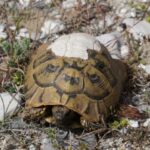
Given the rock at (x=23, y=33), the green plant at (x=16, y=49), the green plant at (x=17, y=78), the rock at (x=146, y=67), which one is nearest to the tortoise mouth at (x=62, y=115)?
the green plant at (x=17, y=78)

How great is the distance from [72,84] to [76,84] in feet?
0.10

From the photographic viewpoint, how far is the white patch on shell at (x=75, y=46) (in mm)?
4270

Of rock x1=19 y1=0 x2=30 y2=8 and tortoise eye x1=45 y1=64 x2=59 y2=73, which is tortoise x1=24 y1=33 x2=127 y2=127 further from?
rock x1=19 y1=0 x2=30 y2=8

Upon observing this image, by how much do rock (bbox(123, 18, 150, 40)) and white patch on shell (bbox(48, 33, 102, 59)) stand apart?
0.81 meters

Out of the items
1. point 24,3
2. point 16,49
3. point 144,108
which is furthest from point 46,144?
point 24,3

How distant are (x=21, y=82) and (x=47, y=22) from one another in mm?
983

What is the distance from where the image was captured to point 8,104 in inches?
171

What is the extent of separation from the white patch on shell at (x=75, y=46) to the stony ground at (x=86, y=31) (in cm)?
44

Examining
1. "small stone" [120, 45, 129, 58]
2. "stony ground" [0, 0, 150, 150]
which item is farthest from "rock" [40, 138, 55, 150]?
"small stone" [120, 45, 129, 58]

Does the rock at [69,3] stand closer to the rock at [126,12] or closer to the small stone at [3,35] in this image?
the rock at [126,12]

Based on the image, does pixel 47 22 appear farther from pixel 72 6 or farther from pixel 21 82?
pixel 21 82

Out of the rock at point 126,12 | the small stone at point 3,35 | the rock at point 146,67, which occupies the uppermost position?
the rock at point 126,12

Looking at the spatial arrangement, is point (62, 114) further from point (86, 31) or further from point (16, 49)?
point (86, 31)

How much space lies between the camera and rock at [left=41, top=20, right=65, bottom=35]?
5289mm
